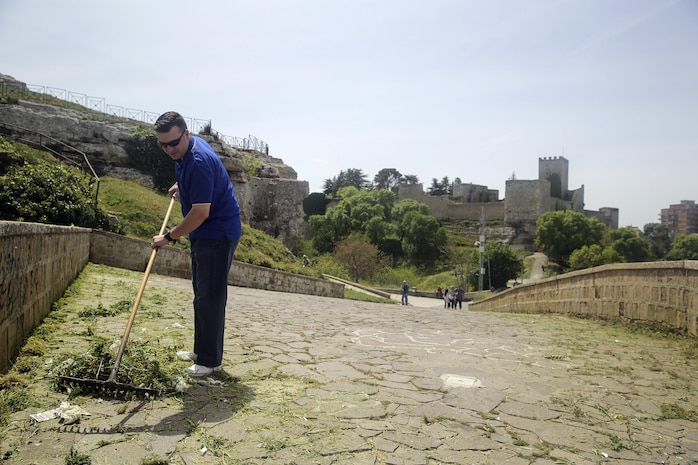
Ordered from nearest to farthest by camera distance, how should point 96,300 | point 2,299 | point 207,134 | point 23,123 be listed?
point 2,299 < point 96,300 < point 23,123 < point 207,134

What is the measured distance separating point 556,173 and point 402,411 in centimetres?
9055

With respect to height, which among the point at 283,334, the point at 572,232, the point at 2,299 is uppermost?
the point at 572,232

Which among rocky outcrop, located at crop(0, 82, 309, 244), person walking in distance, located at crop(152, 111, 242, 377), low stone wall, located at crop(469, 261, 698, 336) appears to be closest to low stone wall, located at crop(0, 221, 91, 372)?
person walking in distance, located at crop(152, 111, 242, 377)

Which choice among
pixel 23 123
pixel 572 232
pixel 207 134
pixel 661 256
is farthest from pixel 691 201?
pixel 23 123

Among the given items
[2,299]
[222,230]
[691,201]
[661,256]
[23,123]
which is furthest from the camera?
[691,201]

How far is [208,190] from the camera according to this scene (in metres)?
3.30

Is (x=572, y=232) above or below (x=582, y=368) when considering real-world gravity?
above

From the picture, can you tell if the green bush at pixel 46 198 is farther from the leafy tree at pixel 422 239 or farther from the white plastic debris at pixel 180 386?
the leafy tree at pixel 422 239

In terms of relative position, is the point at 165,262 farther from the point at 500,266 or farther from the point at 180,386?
the point at 500,266

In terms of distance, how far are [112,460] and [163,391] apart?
2.84ft

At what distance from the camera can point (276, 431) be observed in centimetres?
256

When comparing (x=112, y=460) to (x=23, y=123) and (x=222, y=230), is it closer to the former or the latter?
(x=222, y=230)

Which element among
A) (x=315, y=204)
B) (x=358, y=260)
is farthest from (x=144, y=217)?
(x=315, y=204)

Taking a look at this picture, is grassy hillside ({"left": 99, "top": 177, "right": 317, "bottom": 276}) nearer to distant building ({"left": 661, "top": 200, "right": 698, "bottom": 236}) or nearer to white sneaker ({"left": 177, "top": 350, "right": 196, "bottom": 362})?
white sneaker ({"left": 177, "top": 350, "right": 196, "bottom": 362})
